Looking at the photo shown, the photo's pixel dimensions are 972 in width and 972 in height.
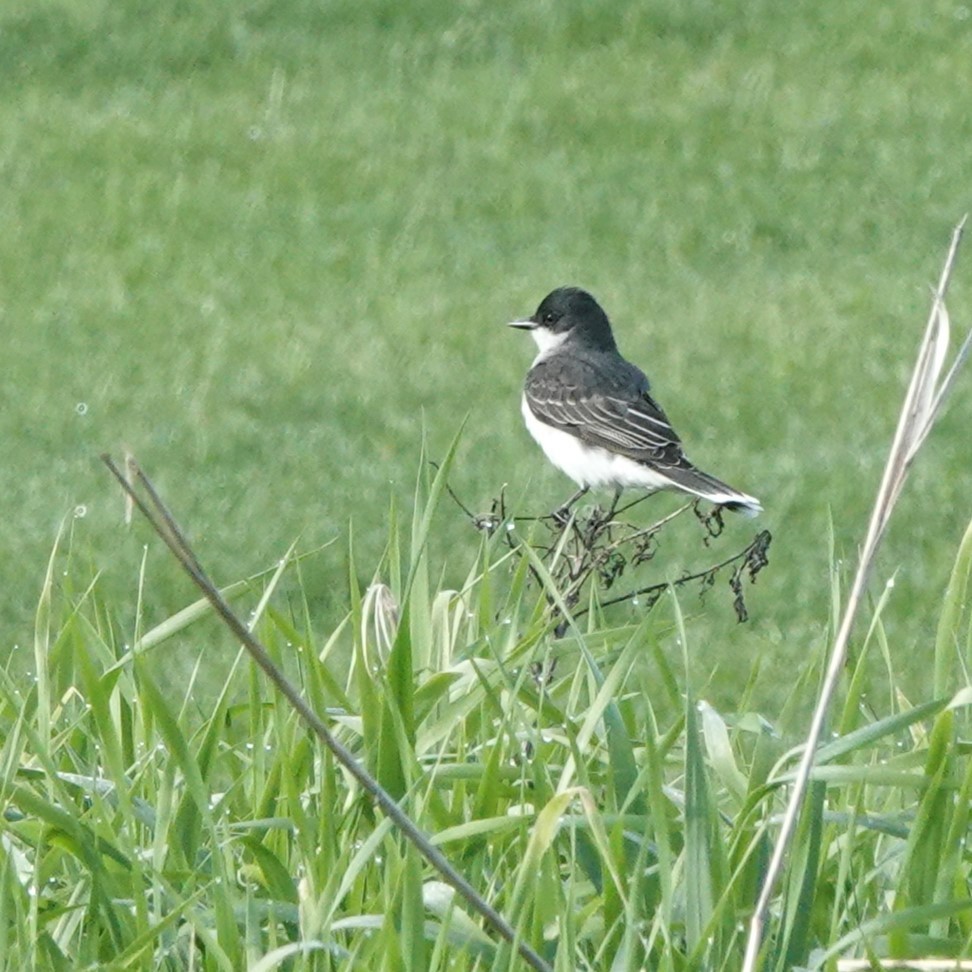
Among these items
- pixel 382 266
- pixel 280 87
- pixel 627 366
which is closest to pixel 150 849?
pixel 627 366

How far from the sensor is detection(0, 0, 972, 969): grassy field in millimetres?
8547

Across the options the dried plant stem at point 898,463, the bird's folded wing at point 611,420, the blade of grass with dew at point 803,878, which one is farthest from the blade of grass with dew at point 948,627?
the bird's folded wing at point 611,420

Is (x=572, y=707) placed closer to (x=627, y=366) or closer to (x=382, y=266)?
(x=627, y=366)

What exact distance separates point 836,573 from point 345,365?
334 inches

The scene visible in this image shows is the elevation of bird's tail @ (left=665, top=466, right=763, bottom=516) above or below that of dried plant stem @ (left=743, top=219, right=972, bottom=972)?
below

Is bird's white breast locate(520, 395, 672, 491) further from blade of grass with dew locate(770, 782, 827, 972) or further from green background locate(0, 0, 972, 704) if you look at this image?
blade of grass with dew locate(770, 782, 827, 972)

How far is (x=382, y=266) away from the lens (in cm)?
1242

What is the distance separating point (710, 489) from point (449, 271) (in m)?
6.99

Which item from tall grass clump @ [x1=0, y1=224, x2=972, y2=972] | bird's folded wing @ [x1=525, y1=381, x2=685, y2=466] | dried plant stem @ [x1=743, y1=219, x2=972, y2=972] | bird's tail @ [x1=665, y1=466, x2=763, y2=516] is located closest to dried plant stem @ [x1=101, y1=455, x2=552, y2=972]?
tall grass clump @ [x1=0, y1=224, x2=972, y2=972]

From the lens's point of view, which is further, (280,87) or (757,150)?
(280,87)

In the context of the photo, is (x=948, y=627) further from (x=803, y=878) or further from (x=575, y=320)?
(x=575, y=320)

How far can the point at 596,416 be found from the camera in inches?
247

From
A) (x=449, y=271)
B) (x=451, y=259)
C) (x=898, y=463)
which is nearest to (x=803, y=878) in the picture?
(x=898, y=463)

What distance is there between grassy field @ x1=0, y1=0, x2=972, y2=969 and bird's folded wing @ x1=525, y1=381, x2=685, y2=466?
498mm
